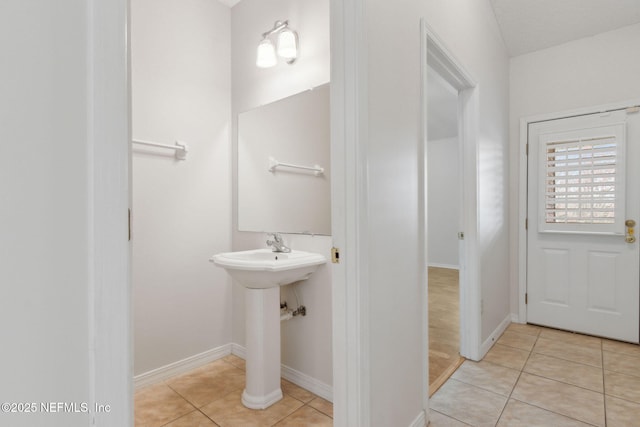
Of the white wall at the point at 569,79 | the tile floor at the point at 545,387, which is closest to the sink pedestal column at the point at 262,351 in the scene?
the tile floor at the point at 545,387

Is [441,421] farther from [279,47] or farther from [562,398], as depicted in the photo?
[279,47]

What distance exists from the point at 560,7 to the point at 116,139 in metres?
3.62

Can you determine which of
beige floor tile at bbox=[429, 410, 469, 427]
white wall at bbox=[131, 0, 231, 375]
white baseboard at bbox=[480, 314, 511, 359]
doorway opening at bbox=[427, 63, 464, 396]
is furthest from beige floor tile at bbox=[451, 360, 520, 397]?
white wall at bbox=[131, 0, 231, 375]

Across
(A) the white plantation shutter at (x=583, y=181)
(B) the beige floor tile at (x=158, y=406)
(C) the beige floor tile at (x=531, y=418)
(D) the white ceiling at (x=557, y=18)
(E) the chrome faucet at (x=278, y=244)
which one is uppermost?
(D) the white ceiling at (x=557, y=18)

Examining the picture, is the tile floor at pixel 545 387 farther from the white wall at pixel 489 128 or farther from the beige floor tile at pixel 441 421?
the white wall at pixel 489 128

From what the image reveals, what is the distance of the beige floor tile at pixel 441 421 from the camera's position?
172cm

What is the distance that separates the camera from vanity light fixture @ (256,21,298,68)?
207cm

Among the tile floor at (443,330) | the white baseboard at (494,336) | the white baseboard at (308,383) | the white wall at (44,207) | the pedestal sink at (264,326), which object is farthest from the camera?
the white baseboard at (494,336)

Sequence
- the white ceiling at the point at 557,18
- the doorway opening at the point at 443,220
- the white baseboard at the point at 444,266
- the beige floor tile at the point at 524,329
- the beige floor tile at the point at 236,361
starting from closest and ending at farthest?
1. the beige floor tile at the point at 236,361
2. the white ceiling at the point at 557,18
3. the beige floor tile at the point at 524,329
4. the doorway opening at the point at 443,220
5. the white baseboard at the point at 444,266

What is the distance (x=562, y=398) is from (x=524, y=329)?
131 centimetres

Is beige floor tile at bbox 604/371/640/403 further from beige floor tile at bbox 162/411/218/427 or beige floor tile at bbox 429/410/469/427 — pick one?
beige floor tile at bbox 162/411/218/427

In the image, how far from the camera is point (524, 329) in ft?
10.3

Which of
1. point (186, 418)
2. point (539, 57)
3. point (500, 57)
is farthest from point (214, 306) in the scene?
point (539, 57)

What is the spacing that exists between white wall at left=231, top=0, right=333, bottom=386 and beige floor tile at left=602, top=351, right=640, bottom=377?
2127mm
